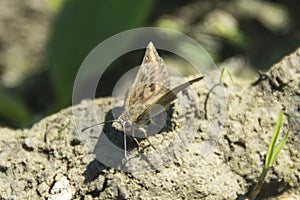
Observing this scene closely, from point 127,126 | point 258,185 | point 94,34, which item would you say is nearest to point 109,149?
point 127,126

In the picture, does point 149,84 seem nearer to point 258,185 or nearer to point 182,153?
point 182,153

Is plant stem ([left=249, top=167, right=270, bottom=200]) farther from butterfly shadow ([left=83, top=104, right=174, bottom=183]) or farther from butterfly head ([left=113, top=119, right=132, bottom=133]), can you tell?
butterfly head ([left=113, top=119, right=132, bottom=133])

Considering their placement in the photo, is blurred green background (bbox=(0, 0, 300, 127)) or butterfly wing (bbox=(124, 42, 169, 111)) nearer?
butterfly wing (bbox=(124, 42, 169, 111))

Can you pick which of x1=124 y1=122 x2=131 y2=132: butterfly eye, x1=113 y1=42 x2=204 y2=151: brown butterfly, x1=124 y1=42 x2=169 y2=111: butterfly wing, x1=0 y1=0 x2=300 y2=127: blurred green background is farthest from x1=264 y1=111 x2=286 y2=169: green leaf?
x1=0 y1=0 x2=300 y2=127: blurred green background

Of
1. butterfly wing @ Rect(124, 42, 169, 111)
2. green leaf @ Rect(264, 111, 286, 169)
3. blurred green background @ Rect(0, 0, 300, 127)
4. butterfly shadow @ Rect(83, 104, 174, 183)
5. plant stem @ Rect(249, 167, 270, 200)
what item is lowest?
plant stem @ Rect(249, 167, 270, 200)

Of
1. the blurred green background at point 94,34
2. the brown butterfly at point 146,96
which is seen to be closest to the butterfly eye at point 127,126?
the brown butterfly at point 146,96

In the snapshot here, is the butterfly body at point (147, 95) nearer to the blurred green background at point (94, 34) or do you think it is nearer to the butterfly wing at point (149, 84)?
the butterfly wing at point (149, 84)
